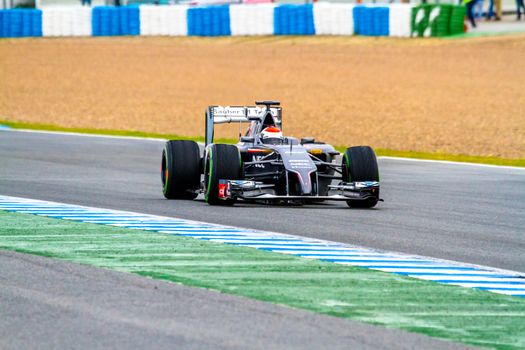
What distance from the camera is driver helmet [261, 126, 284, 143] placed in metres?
13.7

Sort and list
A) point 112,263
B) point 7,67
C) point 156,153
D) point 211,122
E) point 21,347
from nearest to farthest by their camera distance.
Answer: point 21,347 < point 112,263 < point 211,122 < point 156,153 < point 7,67

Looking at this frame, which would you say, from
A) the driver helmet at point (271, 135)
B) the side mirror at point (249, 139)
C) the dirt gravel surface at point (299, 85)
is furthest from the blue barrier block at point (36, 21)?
the driver helmet at point (271, 135)

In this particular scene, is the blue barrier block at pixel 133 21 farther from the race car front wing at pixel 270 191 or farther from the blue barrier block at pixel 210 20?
the race car front wing at pixel 270 191

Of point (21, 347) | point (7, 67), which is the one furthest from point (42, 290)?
point (7, 67)

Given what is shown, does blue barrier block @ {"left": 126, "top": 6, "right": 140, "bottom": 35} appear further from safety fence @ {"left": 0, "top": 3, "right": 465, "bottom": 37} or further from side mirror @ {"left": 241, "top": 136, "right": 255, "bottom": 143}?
side mirror @ {"left": 241, "top": 136, "right": 255, "bottom": 143}

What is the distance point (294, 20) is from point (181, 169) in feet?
103

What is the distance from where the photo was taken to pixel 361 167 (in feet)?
43.9

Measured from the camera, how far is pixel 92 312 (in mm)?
7312

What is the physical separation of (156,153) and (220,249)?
39.2ft

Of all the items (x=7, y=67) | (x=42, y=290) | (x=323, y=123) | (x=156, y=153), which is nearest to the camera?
→ (x=42, y=290)

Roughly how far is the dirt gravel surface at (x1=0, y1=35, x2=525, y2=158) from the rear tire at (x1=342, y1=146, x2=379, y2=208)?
29.2 ft

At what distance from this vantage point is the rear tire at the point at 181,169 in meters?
13.8

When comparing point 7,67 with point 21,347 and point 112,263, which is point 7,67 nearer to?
point 112,263

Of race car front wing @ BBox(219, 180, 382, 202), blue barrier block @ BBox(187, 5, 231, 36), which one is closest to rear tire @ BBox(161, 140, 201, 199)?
race car front wing @ BBox(219, 180, 382, 202)
